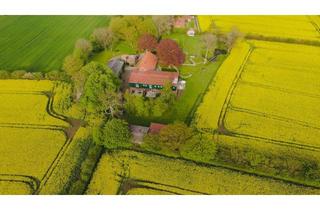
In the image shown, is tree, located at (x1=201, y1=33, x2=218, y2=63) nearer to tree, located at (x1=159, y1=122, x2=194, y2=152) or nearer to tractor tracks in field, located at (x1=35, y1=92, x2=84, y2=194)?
tree, located at (x1=159, y1=122, x2=194, y2=152)

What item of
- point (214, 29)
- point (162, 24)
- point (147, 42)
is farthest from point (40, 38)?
point (214, 29)

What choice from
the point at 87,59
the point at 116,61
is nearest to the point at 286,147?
the point at 116,61

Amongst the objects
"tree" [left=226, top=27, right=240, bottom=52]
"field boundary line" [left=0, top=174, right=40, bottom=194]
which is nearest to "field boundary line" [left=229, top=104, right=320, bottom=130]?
"tree" [left=226, top=27, right=240, bottom=52]

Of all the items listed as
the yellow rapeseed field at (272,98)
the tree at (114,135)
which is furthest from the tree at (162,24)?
the tree at (114,135)

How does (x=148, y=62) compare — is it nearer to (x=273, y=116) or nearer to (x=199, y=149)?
(x=199, y=149)

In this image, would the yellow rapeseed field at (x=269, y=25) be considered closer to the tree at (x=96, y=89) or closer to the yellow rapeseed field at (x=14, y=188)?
the tree at (x=96, y=89)

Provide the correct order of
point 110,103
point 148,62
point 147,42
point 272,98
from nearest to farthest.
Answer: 1. point 110,103
2. point 272,98
3. point 148,62
4. point 147,42
